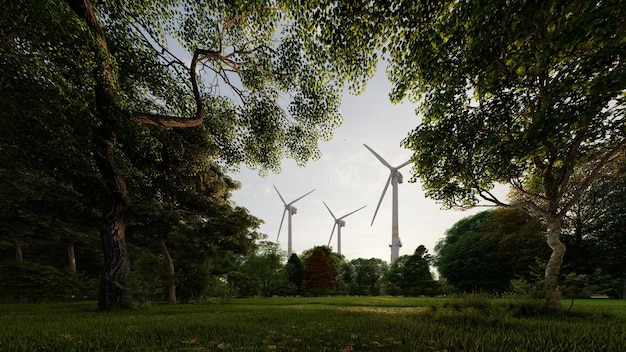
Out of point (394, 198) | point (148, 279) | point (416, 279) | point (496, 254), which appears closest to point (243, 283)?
point (148, 279)

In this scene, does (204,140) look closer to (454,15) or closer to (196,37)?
(196,37)

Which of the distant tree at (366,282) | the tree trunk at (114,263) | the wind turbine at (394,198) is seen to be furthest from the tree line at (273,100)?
the wind turbine at (394,198)

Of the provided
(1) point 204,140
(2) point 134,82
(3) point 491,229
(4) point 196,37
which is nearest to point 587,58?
(4) point 196,37

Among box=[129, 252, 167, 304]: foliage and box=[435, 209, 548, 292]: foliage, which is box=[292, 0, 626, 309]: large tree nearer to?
box=[129, 252, 167, 304]: foliage

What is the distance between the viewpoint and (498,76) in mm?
8344

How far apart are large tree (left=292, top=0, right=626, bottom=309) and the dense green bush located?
2555 centimetres

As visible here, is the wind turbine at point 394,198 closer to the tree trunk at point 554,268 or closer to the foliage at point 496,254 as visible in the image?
the foliage at point 496,254

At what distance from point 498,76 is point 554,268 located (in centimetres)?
707

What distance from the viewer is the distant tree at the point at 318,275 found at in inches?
1316

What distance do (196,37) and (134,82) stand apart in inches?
138

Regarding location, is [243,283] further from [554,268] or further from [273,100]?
[554,268]

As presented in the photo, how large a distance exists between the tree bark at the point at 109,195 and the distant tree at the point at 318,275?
2677 centimetres

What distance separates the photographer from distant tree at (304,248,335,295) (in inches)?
1316

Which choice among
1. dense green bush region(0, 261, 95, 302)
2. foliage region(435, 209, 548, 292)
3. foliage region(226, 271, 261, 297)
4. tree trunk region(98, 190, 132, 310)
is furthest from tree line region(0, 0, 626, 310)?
foliage region(435, 209, 548, 292)
